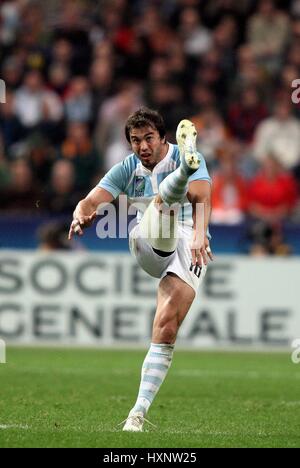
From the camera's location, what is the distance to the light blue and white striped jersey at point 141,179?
8.37 m

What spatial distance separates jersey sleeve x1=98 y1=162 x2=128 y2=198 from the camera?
848 centimetres

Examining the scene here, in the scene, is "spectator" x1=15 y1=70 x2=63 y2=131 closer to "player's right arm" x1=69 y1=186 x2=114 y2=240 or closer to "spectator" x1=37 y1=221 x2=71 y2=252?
"spectator" x1=37 y1=221 x2=71 y2=252

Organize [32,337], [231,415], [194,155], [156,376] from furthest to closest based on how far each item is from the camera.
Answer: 1. [32,337]
2. [231,415]
3. [156,376]
4. [194,155]

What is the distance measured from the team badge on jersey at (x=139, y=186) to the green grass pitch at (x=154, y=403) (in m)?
1.68

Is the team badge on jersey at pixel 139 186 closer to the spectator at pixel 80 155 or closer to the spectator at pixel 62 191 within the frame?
the spectator at pixel 62 191

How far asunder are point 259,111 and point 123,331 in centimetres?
471

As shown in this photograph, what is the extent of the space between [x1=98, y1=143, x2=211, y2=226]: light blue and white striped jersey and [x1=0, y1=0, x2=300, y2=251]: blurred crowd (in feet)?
25.2

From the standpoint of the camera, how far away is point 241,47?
752 inches

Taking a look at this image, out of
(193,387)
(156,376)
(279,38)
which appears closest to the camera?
(156,376)

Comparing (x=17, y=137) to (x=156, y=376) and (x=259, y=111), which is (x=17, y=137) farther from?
(x=156, y=376)

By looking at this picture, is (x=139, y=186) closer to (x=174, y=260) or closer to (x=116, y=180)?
(x=116, y=180)

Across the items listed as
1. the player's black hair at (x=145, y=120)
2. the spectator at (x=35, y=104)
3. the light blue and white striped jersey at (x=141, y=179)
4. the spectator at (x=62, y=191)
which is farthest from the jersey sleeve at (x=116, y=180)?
the spectator at (x=35, y=104)

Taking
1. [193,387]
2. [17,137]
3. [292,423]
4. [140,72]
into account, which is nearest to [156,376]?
[292,423]

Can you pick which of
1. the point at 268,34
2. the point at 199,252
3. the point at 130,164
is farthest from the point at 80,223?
the point at 268,34
